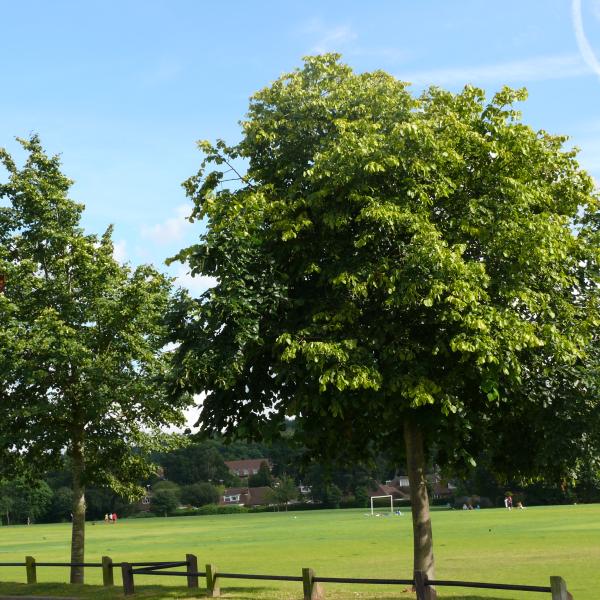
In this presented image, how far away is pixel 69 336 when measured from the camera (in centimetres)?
2527

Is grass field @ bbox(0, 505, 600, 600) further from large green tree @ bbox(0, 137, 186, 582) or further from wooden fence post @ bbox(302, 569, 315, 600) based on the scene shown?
large green tree @ bbox(0, 137, 186, 582)

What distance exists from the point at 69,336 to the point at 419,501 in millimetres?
11958

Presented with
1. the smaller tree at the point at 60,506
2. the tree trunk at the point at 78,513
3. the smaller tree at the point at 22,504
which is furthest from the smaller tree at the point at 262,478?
the tree trunk at the point at 78,513

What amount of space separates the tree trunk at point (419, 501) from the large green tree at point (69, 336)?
878 centimetres

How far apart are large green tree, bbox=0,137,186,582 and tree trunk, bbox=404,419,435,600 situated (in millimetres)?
8781

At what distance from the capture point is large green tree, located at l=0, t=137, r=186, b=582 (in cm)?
2525

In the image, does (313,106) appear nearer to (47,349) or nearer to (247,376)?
(247,376)

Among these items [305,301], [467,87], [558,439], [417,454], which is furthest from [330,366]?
[467,87]

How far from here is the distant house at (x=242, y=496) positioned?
169250mm

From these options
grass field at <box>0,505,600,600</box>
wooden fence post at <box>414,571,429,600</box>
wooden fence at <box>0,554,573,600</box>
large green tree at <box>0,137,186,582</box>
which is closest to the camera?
wooden fence at <box>0,554,573,600</box>

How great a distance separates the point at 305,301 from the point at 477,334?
4.19 meters

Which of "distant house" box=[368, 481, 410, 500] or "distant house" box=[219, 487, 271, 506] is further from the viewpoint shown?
"distant house" box=[219, 487, 271, 506]

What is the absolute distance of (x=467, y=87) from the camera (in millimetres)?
19625

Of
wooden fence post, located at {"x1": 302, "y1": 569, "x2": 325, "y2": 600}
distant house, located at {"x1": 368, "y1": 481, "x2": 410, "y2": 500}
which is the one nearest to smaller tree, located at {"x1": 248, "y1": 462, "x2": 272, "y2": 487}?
distant house, located at {"x1": 368, "y1": 481, "x2": 410, "y2": 500}
